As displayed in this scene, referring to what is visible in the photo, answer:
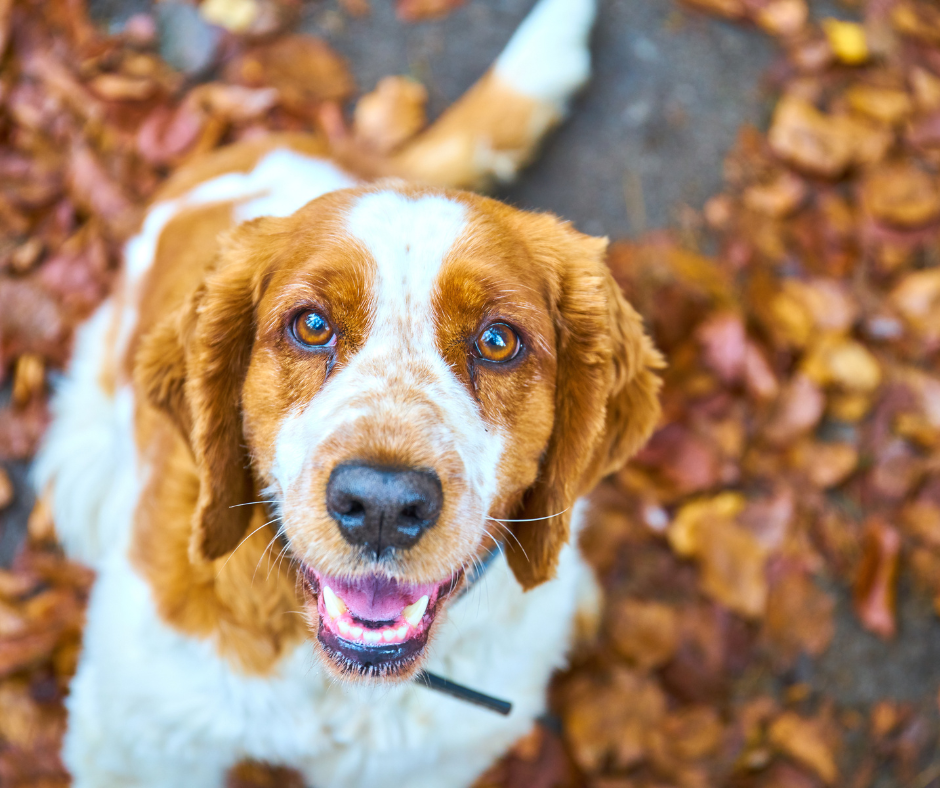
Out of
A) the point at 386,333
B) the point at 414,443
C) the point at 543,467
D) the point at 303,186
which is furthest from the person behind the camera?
the point at 303,186

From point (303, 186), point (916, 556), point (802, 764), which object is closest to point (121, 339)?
point (303, 186)

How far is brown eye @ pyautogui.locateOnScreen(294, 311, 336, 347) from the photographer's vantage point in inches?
72.7

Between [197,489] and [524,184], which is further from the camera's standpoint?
[524,184]

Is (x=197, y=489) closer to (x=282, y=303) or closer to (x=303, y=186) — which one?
(x=282, y=303)

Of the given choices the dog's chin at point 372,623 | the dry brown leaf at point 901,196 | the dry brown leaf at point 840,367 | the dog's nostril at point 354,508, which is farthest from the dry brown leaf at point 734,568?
the dog's nostril at point 354,508

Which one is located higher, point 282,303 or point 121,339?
point 282,303

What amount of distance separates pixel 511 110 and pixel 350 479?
2422 mm

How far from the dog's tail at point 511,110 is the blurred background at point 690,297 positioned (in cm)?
24

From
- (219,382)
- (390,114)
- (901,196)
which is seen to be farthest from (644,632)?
(390,114)

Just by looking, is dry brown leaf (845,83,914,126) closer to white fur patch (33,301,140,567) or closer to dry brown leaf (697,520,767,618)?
dry brown leaf (697,520,767,618)

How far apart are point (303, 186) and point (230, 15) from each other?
180 centimetres

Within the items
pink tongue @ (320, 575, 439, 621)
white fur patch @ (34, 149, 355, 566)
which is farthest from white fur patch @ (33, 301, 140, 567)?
pink tongue @ (320, 575, 439, 621)

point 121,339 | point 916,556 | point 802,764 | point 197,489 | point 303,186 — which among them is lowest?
point 802,764

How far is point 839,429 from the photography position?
3.49m
